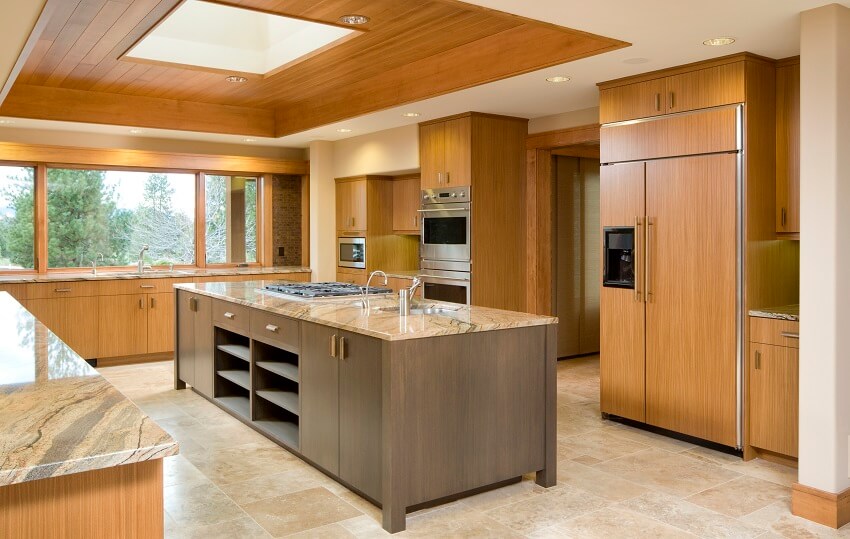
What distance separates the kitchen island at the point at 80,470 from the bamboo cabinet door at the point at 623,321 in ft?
11.4

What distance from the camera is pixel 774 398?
3.88 m

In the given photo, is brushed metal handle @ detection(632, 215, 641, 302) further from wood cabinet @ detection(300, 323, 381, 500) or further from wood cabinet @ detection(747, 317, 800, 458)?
wood cabinet @ detection(300, 323, 381, 500)

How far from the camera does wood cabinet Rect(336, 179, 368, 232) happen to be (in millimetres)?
7617

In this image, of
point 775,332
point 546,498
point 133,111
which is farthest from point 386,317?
point 133,111

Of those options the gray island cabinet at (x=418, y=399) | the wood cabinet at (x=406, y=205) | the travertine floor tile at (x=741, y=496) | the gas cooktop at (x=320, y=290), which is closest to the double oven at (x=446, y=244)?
the wood cabinet at (x=406, y=205)

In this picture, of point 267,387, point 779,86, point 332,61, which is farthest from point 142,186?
point 779,86

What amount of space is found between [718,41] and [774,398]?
1956mm

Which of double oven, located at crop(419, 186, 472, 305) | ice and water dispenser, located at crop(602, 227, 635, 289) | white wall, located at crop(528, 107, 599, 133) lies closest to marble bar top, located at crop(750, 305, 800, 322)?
ice and water dispenser, located at crop(602, 227, 635, 289)

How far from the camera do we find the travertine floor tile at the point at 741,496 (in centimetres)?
330

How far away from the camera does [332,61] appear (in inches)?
204

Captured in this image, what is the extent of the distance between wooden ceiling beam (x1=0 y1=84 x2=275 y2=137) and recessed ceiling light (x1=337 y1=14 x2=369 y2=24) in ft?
10.4

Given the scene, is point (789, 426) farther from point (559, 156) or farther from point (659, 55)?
point (559, 156)

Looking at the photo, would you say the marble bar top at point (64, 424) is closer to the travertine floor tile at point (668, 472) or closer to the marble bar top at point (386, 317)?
the marble bar top at point (386, 317)

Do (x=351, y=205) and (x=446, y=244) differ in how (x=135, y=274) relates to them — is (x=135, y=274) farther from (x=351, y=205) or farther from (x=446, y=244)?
(x=446, y=244)
